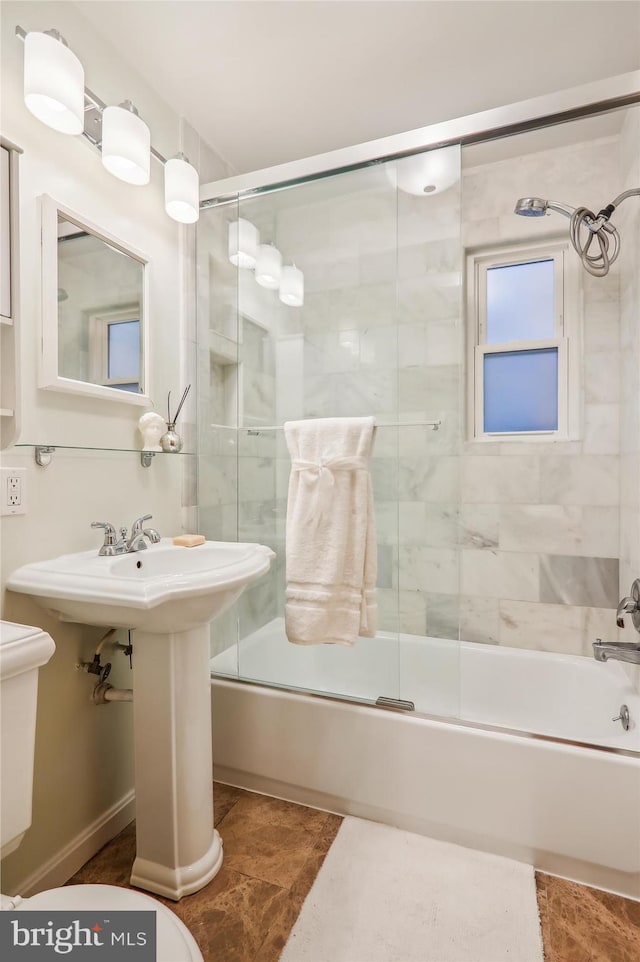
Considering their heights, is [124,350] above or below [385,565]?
above

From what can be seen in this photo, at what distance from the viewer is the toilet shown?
810 mm

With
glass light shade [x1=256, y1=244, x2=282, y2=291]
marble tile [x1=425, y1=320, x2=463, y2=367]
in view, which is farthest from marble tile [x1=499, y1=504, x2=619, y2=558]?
glass light shade [x1=256, y1=244, x2=282, y2=291]

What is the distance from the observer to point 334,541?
1.62 meters

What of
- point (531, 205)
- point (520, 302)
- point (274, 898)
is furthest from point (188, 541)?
point (520, 302)

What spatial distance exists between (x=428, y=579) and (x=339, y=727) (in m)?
0.57

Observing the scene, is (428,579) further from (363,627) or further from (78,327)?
(78,327)

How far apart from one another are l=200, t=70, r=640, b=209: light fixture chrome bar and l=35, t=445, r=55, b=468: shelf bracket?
123cm

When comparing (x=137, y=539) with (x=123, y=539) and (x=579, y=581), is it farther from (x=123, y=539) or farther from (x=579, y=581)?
(x=579, y=581)

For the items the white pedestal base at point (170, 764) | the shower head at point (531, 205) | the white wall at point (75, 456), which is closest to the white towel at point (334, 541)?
the white pedestal base at point (170, 764)

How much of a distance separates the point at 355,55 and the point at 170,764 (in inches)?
90.0

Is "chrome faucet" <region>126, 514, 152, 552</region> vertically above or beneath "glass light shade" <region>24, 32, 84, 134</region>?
beneath

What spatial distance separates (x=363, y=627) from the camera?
1.61 metres

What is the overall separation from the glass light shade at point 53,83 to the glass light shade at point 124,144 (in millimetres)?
123

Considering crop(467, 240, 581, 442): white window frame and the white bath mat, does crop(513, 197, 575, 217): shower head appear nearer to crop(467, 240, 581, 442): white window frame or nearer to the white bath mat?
crop(467, 240, 581, 442): white window frame
